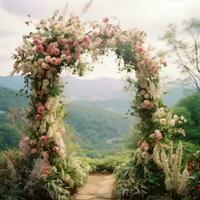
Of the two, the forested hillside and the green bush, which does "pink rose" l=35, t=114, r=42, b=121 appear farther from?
the forested hillside

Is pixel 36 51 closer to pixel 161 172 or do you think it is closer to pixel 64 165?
pixel 64 165

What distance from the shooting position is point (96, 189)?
800cm

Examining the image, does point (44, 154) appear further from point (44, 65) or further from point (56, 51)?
point (56, 51)

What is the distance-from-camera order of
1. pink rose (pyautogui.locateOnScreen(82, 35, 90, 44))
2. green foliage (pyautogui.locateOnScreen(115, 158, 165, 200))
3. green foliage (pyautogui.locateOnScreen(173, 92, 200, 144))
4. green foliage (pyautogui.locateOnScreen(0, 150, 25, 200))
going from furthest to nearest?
green foliage (pyautogui.locateOnScreen(173, 92, 200, 144))
pink rose (pyautogui.locateOnScreen(82, 35, 90, 44))
green foliage (pyautogui.locateOnScreen(115, 158, 165, 200))
green foliage (pyautogui.locateOnScreen(0, 150, 25, 200))

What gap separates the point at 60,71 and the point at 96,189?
220 cm

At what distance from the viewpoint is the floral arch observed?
7539 millimetres

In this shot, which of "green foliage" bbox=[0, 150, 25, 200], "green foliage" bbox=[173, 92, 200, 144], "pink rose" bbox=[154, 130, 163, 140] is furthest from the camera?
"green foliage" bbox=[173, 92, 200, 144]

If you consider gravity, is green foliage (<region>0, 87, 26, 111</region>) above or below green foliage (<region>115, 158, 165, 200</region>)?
above

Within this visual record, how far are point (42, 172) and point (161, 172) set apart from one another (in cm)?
192

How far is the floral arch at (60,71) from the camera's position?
7539 mm

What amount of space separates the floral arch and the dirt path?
53cm

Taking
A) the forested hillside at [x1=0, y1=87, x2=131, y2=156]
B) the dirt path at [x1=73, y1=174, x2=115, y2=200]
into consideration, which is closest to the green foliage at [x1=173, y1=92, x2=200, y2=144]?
the dirt path at [x1=73, y1=174, x2=115, y2=200]

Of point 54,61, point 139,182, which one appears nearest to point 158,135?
point 139,182

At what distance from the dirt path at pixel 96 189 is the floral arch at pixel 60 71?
1.74ft
